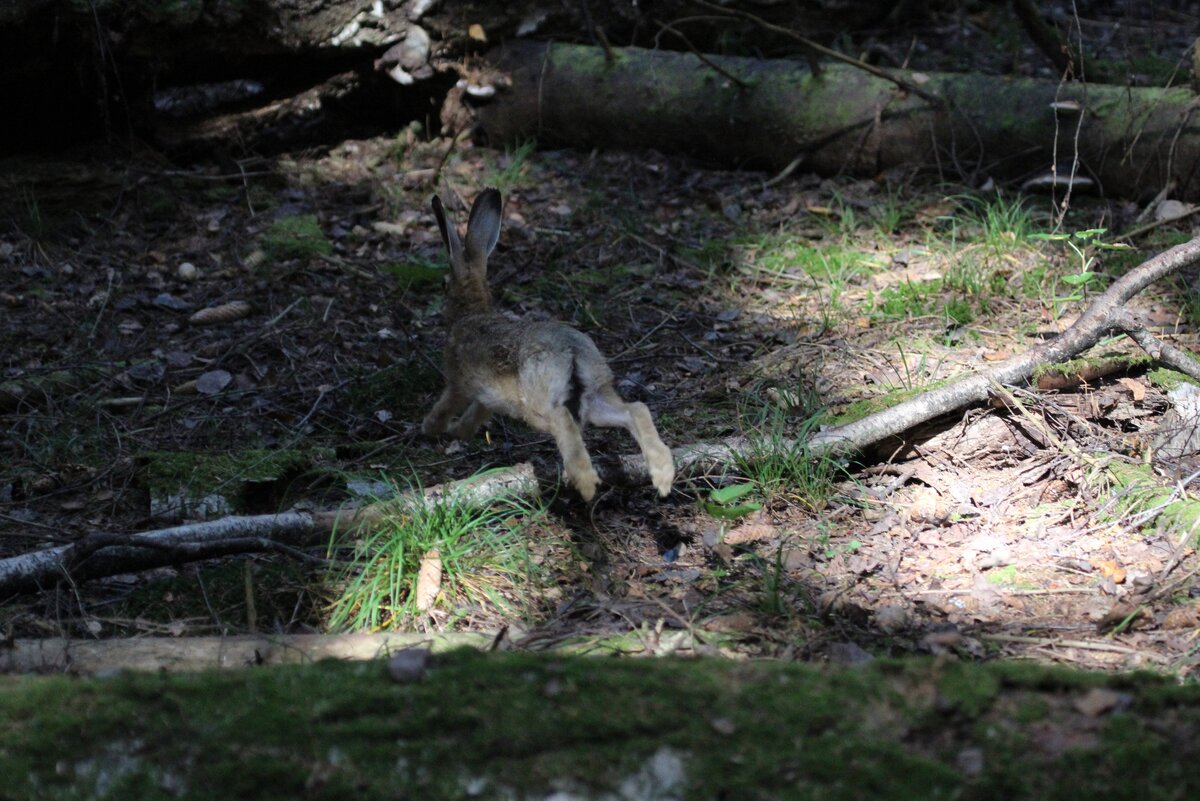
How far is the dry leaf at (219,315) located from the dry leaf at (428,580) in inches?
111

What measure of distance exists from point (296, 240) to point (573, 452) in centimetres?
348

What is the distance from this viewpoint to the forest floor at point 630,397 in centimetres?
350

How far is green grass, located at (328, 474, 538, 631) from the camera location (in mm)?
3521

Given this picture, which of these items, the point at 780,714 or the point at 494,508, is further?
the point at 494,508

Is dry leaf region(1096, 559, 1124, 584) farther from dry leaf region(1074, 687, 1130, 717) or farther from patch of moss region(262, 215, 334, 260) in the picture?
patch of moss region(262, 215, 334, 260)

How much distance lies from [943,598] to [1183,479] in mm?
1061

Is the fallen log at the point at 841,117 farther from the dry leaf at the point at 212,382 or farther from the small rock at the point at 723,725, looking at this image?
the small rock at the point at 723,725

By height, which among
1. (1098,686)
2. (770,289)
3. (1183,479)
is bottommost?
(770,289)

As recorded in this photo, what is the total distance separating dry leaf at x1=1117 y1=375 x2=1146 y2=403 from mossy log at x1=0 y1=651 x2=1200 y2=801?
8.21 ft

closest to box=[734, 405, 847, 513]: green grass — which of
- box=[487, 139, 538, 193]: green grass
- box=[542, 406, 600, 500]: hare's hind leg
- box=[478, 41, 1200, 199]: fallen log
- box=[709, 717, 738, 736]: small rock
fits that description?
box=[542, 406, 600, 500]: hare's hind leg

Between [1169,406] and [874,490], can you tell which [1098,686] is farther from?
[1169,406]

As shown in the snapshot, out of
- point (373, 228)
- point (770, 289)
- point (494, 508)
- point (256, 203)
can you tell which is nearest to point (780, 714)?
point (494, 508)

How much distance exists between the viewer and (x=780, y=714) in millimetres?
2068

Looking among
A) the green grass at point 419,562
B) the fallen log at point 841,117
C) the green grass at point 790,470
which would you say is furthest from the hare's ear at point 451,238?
the fallen log at point 841,117
